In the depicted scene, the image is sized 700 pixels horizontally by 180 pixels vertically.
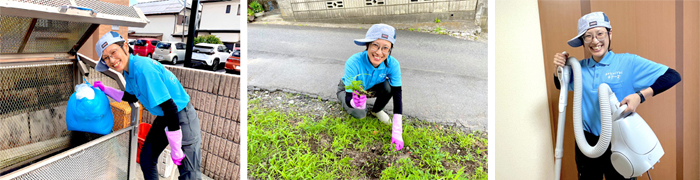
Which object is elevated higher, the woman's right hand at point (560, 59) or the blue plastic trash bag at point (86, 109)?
the woman's right hand at point (560, 59)

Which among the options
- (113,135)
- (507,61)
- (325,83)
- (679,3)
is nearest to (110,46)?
(113,135)

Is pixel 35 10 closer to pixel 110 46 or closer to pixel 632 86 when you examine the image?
pixel 110 46

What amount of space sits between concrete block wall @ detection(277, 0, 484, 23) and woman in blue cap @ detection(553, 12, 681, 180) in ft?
2.02

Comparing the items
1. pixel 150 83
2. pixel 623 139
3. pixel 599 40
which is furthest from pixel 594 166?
pixel 150 83

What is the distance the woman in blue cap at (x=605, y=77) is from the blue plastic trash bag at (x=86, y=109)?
240 cm

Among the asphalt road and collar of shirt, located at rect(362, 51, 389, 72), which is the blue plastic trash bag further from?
collar of shirt, located at rect(362, 51, 389, 72)

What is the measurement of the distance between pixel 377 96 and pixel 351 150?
38cm

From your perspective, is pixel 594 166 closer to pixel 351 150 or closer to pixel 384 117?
pixel 384 117

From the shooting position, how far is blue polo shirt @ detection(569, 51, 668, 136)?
1334 mm

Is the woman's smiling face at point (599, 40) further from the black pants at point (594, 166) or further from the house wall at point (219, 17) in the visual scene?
the house wall at point (219, 17)

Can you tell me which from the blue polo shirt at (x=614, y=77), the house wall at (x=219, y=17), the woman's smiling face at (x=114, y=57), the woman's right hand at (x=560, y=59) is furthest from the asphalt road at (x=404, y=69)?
the woman's smiling face at (x=114, y=57)

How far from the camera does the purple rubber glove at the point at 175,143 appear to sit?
1359 mm

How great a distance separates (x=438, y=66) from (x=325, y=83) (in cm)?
74

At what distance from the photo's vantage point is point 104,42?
4.00ft
